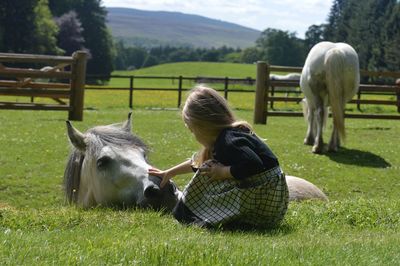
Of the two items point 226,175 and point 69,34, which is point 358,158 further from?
point 69,34

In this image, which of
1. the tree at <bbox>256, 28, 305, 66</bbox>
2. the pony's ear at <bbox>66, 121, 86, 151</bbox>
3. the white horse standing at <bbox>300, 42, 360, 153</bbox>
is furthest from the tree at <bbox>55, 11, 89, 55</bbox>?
the pony's ear at <bbox>66, 121, 86, 151</bbox>

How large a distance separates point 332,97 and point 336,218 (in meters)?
6.47

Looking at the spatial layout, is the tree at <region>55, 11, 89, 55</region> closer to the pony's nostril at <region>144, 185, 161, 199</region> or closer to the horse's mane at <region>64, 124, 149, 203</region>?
the horse's mane at <region>64, 124, 149, 203</region>

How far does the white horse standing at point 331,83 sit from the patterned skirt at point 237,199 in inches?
276

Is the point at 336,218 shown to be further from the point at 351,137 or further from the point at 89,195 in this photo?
the point at 351,137

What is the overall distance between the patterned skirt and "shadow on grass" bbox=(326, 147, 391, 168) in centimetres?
665

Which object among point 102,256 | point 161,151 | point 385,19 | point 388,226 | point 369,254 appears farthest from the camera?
point 385,19

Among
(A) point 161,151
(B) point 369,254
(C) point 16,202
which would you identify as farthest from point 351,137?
(B) point 369,254

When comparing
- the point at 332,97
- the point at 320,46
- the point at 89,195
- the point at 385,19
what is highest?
the point at 385,19

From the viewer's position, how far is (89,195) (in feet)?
17.4

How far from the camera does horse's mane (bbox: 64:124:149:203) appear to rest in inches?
207

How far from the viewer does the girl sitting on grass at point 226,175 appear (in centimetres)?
405

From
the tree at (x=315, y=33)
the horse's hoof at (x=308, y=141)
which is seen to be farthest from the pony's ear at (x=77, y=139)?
the tree at (x=315, y=33)

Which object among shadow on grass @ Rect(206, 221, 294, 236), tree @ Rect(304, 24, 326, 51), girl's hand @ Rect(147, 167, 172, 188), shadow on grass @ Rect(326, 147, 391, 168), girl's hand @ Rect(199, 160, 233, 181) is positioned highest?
Answer: tree @ Rect(304, 24, 326, 51)
